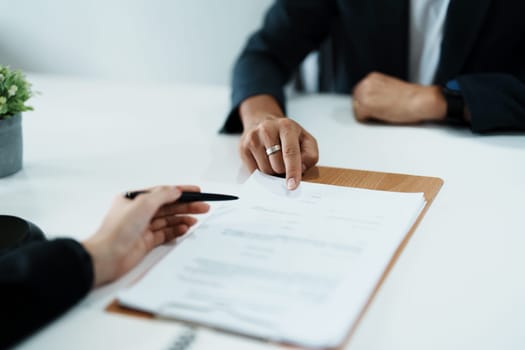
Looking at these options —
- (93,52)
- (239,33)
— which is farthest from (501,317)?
(93,52)

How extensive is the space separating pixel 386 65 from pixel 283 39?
0.86 ft

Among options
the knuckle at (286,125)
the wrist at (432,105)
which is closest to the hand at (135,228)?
the knuckle at (286,125)

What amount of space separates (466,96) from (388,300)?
0.65 meters

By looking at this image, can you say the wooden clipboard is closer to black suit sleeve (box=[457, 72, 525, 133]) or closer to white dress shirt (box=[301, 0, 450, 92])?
black suit sleeve (box=[457, 72, 525, 133])

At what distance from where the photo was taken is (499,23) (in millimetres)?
1284

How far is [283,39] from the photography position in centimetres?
145

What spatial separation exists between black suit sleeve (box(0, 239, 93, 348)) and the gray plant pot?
40 cm

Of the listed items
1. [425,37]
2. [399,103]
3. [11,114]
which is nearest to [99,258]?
[11,114]

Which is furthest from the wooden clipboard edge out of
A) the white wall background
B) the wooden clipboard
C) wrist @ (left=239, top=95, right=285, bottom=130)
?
the white wall background

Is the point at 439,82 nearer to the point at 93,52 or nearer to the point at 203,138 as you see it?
the point at 203,138

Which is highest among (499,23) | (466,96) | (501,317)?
(499,23)

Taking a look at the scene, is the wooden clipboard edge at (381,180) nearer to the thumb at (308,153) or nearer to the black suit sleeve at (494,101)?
the thumb at (308,153)

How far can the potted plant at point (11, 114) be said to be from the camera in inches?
37.1

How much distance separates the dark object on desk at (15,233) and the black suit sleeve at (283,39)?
0.70 m
